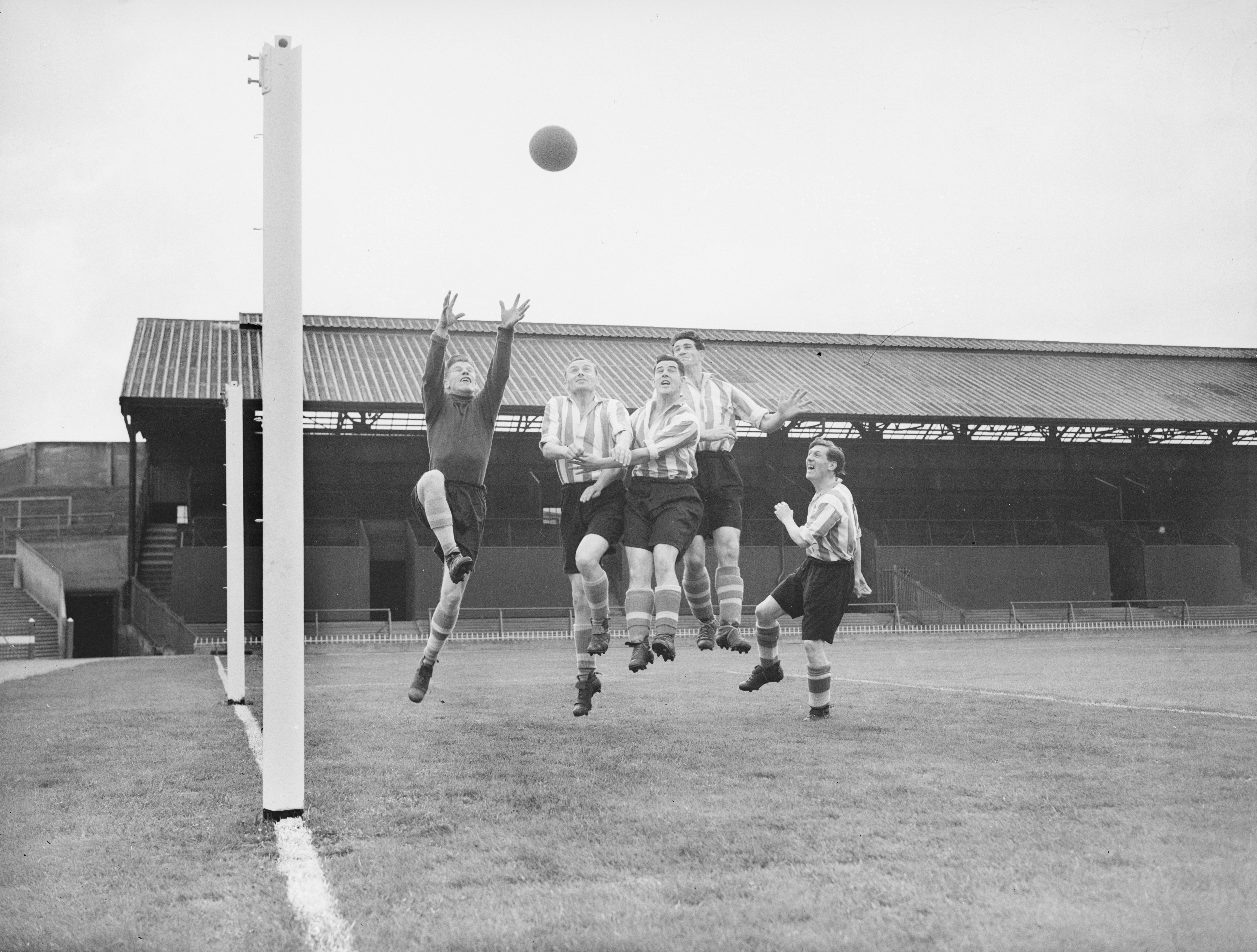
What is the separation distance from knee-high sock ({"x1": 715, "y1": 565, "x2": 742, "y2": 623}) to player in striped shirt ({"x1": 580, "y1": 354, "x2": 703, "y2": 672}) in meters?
0.53

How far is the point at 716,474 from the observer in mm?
7254

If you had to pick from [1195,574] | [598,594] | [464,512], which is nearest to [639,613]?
[598,594]

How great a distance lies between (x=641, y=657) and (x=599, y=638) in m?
0.65

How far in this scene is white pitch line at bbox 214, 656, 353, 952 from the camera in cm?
312

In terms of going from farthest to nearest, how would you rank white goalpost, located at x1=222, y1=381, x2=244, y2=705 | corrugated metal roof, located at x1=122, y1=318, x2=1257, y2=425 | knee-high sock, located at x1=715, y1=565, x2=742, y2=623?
corrugated metal roof, located at x1=122, y1=318, x2=1257, y2=425 → white goalpost, located at x1=222, y1=381, x2=244, y2=705 → knee-high sock, located at x1=715, y1=565, x2=742, y2=623

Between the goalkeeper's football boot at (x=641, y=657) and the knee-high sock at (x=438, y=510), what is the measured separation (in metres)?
1.16

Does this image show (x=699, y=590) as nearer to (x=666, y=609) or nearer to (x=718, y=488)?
(x=718, y=488)

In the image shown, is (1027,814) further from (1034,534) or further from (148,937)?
(1034,534)

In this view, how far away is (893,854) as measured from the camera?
3.94 metres

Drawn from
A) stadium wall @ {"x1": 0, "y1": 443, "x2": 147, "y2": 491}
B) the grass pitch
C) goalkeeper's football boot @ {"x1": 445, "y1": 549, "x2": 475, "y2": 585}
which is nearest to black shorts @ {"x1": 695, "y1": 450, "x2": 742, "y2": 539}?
the grass pitch

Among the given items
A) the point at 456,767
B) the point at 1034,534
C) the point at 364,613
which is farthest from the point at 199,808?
the point at 1034,534

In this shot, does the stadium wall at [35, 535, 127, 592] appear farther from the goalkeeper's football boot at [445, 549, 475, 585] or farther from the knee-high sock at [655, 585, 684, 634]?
the knee-high sock at [655, 585, 684, 634]

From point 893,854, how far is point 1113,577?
3677 centimetres

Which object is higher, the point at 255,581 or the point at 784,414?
the point at 784,414
